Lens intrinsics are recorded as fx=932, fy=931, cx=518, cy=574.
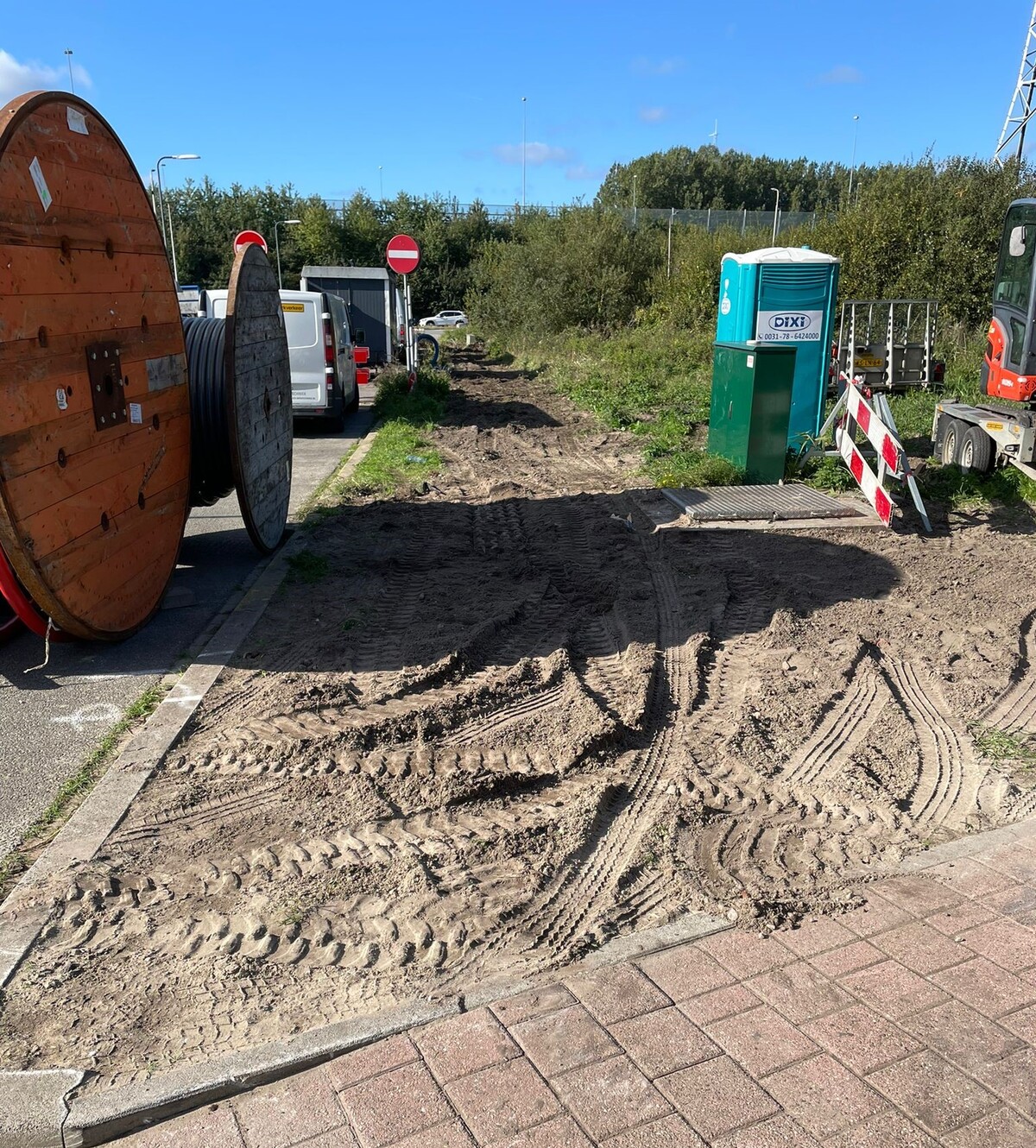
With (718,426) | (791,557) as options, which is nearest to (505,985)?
(791,557)

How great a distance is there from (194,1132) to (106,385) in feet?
15.1

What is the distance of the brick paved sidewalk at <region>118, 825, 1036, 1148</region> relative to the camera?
2553mm

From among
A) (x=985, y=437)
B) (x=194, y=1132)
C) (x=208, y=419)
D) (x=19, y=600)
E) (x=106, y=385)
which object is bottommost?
(x=194, y=1132)

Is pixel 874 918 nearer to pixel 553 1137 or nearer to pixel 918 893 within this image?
pixel 918 893

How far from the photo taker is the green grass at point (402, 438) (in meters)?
11.2

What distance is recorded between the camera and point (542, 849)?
12.7 ft

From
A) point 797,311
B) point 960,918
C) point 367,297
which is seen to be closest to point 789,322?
point 797,311

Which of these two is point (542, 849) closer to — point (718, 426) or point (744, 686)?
point (744, 686)

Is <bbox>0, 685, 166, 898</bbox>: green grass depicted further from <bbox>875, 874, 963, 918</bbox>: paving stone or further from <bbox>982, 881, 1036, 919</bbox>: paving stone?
<bbox>982, 881, 1036, 919</bbox>: paving stone

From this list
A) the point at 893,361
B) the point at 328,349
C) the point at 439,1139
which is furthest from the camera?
the point at 893,361

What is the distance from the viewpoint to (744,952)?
3.28 metres

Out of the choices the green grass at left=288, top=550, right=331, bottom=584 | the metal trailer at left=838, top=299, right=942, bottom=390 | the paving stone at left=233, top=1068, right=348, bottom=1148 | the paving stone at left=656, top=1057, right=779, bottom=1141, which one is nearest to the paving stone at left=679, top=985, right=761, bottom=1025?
the paving stone at left=656, top=1057, right=779, bottom=1141

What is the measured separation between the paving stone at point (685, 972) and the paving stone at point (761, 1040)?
0.52ft

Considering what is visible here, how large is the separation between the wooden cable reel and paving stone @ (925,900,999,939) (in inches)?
181
